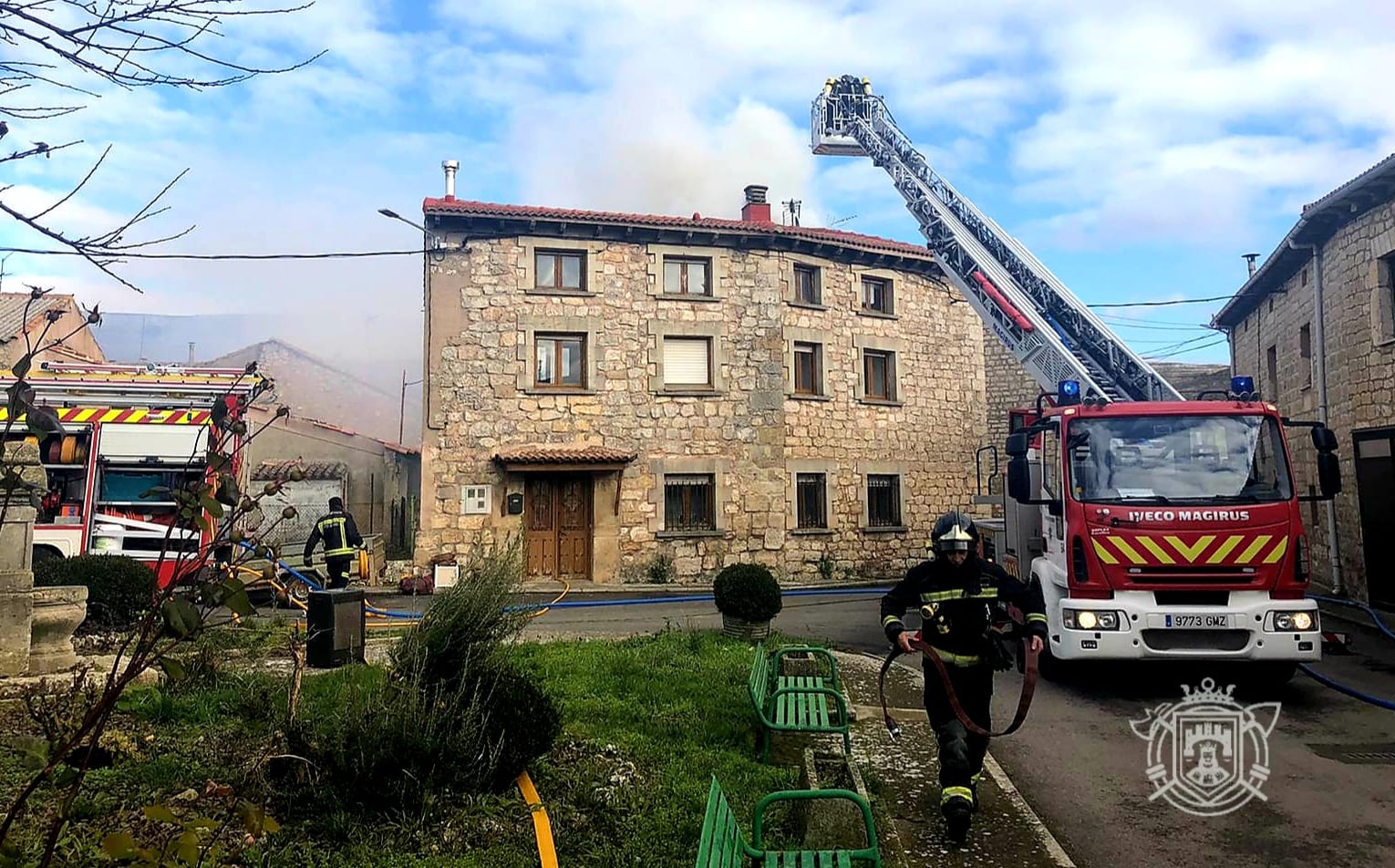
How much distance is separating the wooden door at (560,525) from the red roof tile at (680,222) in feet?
18.2

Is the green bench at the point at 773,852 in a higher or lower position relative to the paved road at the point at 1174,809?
higher

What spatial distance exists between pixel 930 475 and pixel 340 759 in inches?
764

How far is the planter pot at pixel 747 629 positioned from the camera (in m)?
10.3

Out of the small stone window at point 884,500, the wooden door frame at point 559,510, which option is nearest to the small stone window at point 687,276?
the wooden door frame at point 559,510

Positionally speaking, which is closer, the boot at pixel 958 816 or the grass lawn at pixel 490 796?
the grass lawn at pixel 490 796

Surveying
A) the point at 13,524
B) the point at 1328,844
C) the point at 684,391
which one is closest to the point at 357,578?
the point at 684,391

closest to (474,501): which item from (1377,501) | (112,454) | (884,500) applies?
(112,454)

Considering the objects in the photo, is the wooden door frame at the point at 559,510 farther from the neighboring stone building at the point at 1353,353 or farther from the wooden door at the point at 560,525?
the neighboring stone building at the point at 1353,353

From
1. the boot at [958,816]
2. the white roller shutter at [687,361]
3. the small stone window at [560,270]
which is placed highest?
the small stone window at [560,270]

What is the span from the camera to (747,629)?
33.9 feet

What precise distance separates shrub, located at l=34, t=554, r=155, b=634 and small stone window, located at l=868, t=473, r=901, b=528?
1561 cm

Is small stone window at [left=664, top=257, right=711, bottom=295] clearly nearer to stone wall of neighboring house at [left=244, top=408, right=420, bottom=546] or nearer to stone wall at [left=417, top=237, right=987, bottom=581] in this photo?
stone wall at [left=417, top=237, right=987, bottom=581]

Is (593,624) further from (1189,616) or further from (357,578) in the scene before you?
(1189,616)

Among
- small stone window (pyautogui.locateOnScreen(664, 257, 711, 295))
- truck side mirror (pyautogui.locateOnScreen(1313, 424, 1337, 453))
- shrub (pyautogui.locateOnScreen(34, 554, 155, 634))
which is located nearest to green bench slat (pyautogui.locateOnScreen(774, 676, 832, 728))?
→ truck side mirror (pyautogui.locateOnScreen(1313, 424, 1337, 453))
